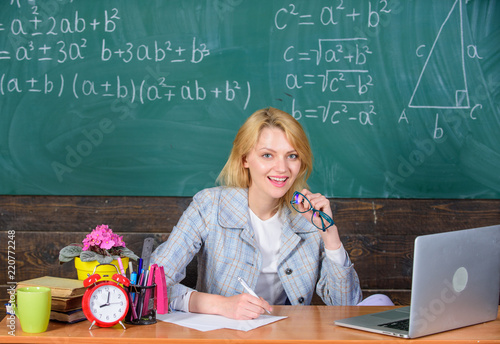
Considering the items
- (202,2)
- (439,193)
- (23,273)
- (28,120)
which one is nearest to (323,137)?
(439,193)

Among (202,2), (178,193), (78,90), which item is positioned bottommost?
(178,193)

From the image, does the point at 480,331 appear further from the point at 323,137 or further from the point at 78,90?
the point at 78,90

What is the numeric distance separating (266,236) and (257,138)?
14.9 inches

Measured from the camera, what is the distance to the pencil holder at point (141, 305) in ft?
5.08

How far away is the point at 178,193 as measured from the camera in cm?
306

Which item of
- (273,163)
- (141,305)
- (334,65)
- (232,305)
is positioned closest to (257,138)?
(273,163)

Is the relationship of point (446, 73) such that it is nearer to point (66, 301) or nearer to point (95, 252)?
point (95, 252)

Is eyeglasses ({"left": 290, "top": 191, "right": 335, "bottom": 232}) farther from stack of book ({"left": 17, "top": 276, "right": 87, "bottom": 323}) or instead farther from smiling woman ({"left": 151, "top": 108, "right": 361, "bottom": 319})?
stack of book ({"left": 17, "top": 276, "right": 87, "bottom": 323})

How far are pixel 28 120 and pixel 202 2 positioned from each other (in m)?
1.09

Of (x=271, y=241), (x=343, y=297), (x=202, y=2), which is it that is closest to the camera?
(x=343, y=297)

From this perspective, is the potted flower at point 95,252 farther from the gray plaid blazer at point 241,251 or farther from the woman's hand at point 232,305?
the woman's hand at point 232,305

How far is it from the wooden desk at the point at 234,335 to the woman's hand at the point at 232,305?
0.25 ft

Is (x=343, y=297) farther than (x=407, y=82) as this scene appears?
No

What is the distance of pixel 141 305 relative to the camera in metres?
1.55
